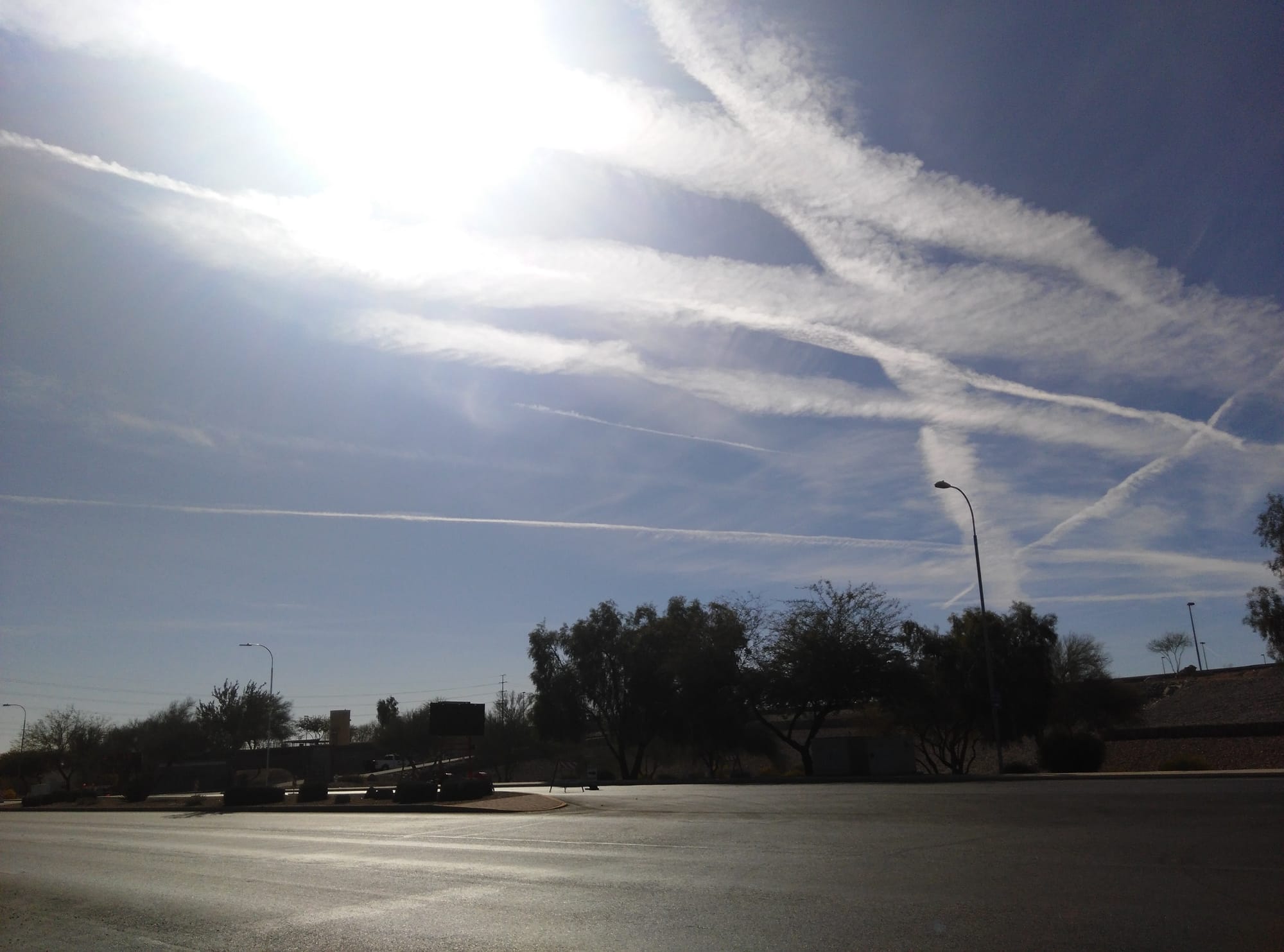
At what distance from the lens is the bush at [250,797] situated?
40062mm

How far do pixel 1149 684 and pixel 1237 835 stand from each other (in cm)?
6119

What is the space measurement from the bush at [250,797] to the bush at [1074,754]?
1303 inches

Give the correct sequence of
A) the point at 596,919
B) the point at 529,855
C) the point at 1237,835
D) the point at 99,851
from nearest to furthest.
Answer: the point at 596,919 → the point at 1237,835 → the point at 529,855 → the point at 99,851

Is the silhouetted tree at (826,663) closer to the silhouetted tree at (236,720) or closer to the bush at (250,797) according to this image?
the bush at (250,797)

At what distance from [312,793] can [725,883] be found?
109ft

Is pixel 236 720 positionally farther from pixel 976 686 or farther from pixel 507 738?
pixel 976 686

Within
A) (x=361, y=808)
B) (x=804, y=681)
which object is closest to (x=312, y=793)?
(x=361, y=808)

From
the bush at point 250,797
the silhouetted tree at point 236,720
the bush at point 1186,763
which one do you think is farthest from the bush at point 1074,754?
the silhouetted tree at point 236,720

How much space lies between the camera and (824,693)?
52406mm

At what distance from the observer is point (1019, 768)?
4184 centimetres

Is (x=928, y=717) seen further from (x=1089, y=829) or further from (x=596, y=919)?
(x=596, y=919)

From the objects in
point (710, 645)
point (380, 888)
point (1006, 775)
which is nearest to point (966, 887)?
point (380, 888)

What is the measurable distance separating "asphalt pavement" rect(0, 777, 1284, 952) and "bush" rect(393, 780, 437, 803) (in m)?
11.0

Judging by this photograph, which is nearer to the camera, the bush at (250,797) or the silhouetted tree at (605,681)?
the bush at (250,797)
